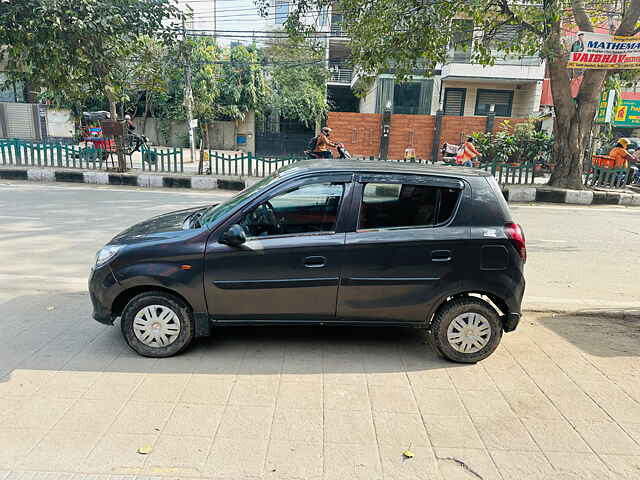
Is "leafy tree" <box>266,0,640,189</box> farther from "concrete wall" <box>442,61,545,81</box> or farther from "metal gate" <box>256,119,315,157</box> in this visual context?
"metal gate" <box>256,119,315,157</box>

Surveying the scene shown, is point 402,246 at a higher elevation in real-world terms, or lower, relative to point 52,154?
higher

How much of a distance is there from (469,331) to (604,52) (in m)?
11.8

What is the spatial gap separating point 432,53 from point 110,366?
35.1 feet

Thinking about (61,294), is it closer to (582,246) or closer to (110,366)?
(110,366)

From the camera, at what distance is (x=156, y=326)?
393cm

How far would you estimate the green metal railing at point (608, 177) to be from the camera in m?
14.5

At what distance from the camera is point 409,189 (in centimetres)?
394

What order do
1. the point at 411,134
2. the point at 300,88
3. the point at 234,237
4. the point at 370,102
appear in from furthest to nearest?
the point at 370,102, the point at 300,88, the point at 411,134, the point at 234,237

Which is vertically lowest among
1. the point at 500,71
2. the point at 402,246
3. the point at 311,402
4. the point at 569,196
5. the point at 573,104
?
the point at 311,402

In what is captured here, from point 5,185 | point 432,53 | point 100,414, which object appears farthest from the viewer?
point 5,185

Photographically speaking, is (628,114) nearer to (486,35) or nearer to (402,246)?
(486,35)

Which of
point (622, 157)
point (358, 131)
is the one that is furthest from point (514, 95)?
point (622, 157)

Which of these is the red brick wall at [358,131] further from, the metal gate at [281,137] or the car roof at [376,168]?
the car roof at [376,168]

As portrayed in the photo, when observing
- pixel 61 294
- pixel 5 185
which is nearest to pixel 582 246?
pixel 61 294
